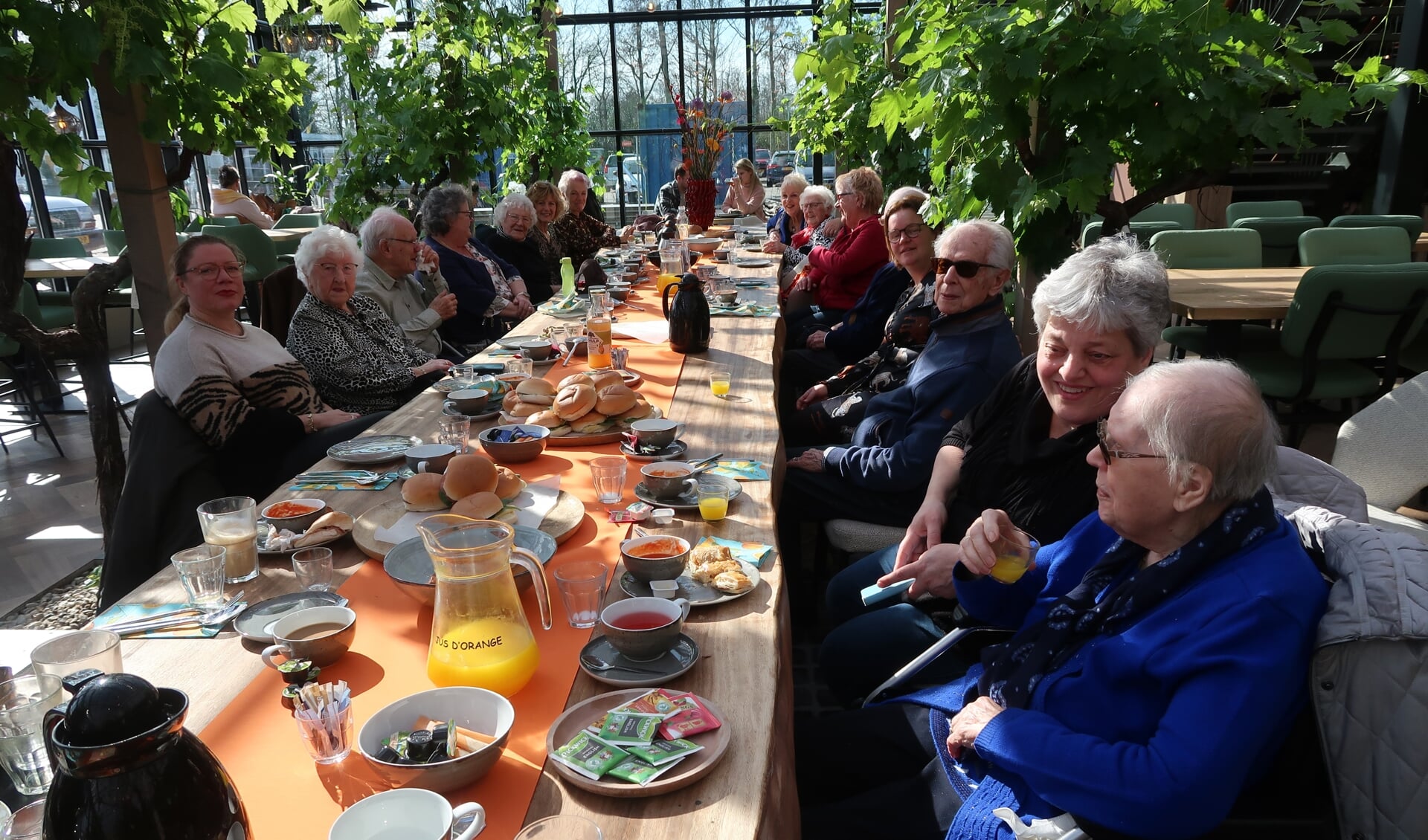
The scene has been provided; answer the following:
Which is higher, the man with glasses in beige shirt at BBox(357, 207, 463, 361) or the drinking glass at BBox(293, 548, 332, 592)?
the man with glasses in beige shirt at BBox(357, 207, 463, 361)

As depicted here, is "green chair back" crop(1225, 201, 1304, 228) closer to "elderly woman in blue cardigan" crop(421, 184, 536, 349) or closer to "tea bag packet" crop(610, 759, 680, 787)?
"elderly woman in blue cardigan" crop(421, 184, 536, 349)

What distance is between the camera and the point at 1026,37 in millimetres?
2445

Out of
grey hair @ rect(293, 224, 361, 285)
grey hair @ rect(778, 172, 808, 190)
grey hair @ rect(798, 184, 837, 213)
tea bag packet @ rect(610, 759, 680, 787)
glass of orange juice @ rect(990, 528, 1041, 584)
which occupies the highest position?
grey hair @ rect(778, 172, 808, 190)

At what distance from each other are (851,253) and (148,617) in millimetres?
4143

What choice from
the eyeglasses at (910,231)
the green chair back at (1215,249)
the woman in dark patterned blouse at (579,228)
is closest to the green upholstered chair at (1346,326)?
the green chair back at (1215,249)

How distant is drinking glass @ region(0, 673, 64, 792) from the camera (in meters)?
1.12

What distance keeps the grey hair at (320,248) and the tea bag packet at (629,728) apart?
272 centimetres

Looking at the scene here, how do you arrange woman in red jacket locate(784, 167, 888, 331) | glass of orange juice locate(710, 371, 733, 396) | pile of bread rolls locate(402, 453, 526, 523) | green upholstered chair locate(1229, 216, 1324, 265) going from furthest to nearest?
1. green upholstered chair locate(1229, 216, 1324, 265)
2. woman in red jacket locate(784, 167, 888, 331)
3. glass of orange juice locate(710, 371, 733, 396)
4. pile of bread rolls locate(402, 453, 526, 523)

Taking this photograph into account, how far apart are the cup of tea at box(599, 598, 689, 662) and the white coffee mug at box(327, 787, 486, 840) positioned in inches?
14.2

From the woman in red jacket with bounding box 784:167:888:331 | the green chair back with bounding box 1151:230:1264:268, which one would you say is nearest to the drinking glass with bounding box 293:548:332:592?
the woman in red jacket with bounding box 784:167:888:331

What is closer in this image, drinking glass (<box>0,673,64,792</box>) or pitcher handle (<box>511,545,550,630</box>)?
drinking glass (<box>0,673,64,792</box>)

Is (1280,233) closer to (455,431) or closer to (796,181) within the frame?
(796,181)

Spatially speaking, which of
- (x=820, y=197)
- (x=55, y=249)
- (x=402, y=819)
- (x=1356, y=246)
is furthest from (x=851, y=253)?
(x=55, y=249)

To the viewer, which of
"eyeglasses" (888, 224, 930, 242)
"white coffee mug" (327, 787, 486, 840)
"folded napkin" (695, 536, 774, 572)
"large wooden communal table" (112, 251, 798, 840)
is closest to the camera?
"white coffee mug" (327, 787, 486, 840)
